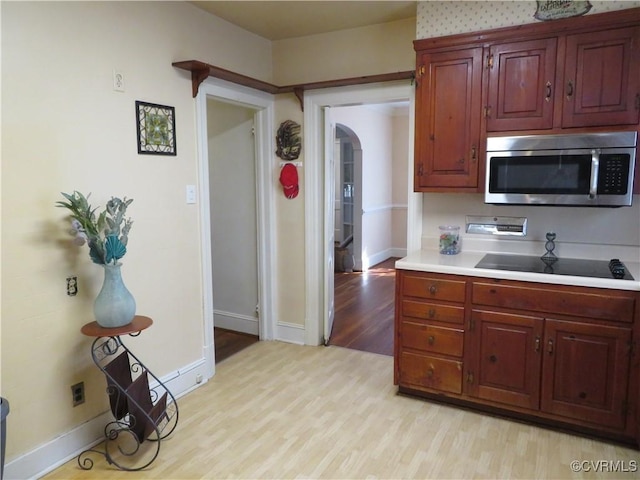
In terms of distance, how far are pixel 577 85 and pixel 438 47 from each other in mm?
827

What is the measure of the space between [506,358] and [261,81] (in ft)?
8.44

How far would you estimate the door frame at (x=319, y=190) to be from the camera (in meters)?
3.31

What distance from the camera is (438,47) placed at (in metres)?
2.84

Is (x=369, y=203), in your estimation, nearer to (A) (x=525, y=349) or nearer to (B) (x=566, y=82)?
(B) (x=566, y=82)

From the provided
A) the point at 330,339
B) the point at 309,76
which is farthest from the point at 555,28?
the point at 330,339

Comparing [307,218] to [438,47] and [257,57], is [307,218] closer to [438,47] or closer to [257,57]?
[257,57]

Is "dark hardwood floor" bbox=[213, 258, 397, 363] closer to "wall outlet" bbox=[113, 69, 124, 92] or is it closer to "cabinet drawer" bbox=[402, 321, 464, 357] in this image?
"cabinet drawer" bbox=[402, 321, 464, 357]

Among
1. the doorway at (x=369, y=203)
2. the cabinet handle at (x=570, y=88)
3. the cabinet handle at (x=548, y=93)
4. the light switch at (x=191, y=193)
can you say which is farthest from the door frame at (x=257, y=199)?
the cabinet handle at (x=570, y=88)

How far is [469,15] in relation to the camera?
111 inches

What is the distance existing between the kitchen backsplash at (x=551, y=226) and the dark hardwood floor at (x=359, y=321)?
1.16 meters

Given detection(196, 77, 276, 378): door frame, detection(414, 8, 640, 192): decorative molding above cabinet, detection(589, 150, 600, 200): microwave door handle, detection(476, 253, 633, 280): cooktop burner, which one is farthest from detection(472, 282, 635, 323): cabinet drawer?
detection(196, 77, 276, 378): door frame

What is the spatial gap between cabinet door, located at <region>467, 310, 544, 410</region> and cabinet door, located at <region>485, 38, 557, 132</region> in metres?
1.12

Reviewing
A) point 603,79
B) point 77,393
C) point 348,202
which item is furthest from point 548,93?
point 348,202

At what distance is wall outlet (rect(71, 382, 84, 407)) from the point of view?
2361mm
